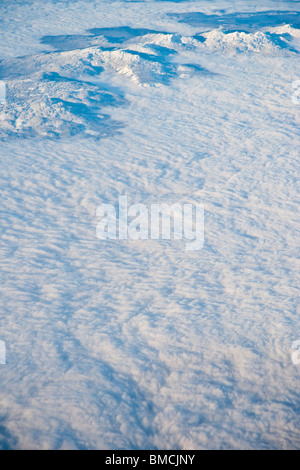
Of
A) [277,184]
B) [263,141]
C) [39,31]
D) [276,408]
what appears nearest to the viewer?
[276,408]

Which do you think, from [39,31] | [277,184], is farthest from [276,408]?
[39,31]

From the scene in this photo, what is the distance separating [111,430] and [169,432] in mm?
A: 319

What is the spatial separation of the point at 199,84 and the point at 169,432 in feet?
21.2

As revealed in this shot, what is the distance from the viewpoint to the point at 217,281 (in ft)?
9.93

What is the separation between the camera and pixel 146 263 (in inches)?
127

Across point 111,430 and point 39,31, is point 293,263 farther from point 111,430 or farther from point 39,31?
point 39,31

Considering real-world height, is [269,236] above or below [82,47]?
below

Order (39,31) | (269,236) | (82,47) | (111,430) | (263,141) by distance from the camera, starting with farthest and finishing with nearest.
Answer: (39,31)
(82,47)
(263,141)
(269,236)
(111,430)

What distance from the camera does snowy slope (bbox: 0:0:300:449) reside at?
2.08 meters

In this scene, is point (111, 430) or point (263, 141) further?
point (263, 141)

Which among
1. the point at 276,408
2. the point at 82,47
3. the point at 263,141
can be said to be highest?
the point at 82,47

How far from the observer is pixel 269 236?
353cm

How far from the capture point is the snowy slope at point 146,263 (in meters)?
2.08

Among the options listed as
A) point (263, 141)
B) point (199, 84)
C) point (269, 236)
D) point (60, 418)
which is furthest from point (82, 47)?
point (60, 418)
